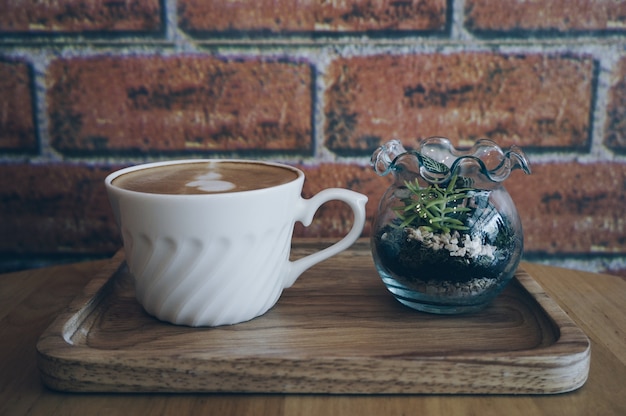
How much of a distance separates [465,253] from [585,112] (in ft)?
1.17

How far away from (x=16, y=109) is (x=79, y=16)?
135 millimetres

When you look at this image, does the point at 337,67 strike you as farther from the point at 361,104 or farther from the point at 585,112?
the point at 585,112

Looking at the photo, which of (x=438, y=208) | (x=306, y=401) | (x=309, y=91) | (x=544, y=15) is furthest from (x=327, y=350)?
(x=544, y=15)

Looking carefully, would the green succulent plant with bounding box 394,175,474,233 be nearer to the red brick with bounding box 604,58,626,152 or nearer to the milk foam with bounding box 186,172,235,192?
the milk foam with bounding box 186,172,235,192

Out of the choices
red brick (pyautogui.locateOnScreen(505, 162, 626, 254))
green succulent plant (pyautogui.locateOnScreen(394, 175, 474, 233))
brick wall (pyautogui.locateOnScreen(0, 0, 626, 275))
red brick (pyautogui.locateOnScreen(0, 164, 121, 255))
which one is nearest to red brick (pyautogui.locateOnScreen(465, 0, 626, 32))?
brick wall (pyautogui.locateOnScreen(0, 0, 626, 275))

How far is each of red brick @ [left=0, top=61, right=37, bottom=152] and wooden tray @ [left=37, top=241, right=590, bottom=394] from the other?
281 millimetres

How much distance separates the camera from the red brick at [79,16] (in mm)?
696

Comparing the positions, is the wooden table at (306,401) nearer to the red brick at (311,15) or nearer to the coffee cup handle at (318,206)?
the coffee cup handle at (318,206)

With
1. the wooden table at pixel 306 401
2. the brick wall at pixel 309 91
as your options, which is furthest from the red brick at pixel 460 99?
the wooden table at pixel 306 401

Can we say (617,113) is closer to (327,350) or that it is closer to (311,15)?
(311,15)

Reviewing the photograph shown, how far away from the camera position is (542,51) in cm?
Result: 71

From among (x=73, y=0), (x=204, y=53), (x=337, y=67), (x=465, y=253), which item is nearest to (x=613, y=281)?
(x=465, y=253)

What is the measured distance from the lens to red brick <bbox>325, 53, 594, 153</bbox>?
0.71 meters

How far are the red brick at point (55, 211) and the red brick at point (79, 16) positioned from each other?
0.54 feet
